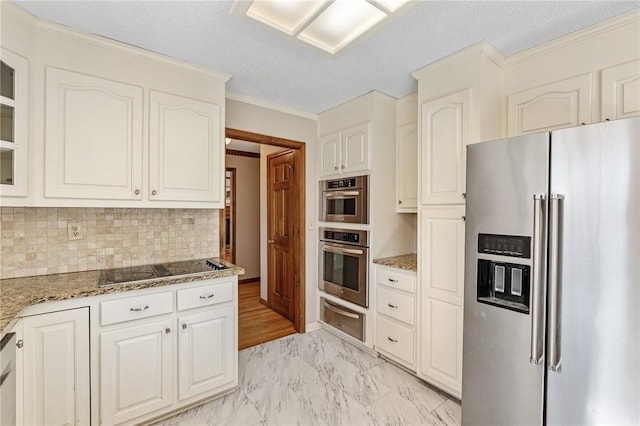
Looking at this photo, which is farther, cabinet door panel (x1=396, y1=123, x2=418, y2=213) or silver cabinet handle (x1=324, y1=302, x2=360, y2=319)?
silver cabinet handle (x1=324, y1=302, x2=360, y2=319)

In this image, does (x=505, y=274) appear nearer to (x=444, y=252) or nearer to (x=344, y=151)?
(x=444, y=252)

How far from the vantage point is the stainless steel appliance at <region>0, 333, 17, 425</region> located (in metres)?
1.20

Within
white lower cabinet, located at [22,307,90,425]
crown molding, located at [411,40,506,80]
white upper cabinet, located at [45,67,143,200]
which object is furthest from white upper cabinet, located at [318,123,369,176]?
white lower cabinet, located at [22,307,90,425]

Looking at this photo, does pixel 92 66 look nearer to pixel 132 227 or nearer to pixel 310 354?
pixel 132 227

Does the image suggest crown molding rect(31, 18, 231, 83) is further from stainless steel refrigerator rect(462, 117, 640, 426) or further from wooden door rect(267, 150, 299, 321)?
stainless steel refrigerator rect(462, 117, 640, 426)

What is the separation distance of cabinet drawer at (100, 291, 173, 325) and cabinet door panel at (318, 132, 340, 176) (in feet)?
6.44

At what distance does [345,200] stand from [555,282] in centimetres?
195

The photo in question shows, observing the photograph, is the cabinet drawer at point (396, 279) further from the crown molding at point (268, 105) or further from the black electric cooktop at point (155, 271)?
the crown molding at point (268, 105)

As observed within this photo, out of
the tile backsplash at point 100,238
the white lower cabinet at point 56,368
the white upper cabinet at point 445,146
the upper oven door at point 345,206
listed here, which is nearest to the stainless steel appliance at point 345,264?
the upper oven door at point 345,206

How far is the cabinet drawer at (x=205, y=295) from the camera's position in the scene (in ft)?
6.26

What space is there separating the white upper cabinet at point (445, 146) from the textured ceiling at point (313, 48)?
0.35 metres

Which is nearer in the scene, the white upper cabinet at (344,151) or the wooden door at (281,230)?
the white upper cabinet at (344,151)

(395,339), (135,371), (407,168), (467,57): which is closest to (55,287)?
(135,371)

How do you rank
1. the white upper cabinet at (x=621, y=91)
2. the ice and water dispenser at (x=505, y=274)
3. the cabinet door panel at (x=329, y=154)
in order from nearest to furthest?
Result: the ice and water dispenser at (x=505, y=274) < the white upper cabinet at (x=621, y=91) < the cabinet door panel at (x=329, y=154)
